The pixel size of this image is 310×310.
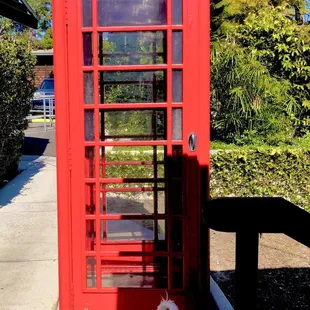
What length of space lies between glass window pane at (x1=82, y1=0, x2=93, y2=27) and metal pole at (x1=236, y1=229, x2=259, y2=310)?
193 cm

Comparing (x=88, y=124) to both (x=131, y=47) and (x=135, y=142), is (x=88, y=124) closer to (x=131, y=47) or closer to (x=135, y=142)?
(x=135, y=142)

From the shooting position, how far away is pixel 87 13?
9.52 feet

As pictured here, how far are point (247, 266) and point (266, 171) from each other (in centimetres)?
516

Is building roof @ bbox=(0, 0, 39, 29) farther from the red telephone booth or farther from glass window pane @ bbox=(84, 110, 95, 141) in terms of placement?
glass window pane @ bbox=(84, 110, 95, 141)

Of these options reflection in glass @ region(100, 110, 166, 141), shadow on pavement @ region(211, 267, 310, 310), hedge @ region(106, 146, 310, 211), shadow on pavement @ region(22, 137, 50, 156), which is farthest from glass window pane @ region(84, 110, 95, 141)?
shadow on pavement @ region(22, 137, 50, 156)

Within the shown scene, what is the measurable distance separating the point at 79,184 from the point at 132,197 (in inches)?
26.7

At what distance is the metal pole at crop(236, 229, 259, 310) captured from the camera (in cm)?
141

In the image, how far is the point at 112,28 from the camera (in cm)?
291

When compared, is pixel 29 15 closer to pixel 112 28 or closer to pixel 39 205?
pixel 39 205

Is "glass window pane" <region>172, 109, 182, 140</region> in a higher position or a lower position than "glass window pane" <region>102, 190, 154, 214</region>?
higher

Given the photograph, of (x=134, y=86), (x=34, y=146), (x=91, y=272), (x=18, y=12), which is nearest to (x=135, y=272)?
(x=91, y=272)

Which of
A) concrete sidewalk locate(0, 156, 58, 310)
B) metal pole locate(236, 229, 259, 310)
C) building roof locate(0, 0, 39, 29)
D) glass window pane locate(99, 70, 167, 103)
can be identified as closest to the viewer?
metal pole locate(236, 229, 259, 310)

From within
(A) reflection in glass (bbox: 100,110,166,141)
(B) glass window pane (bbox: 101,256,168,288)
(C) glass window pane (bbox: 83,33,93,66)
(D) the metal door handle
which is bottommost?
(B) glass window pane (bbox: 101,256,168,288)

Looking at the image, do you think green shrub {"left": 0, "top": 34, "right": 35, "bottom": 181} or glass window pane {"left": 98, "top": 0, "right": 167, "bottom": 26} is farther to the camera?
green shrub {"left": 0, "top": 34, "right": 35, "bottom": 181}
